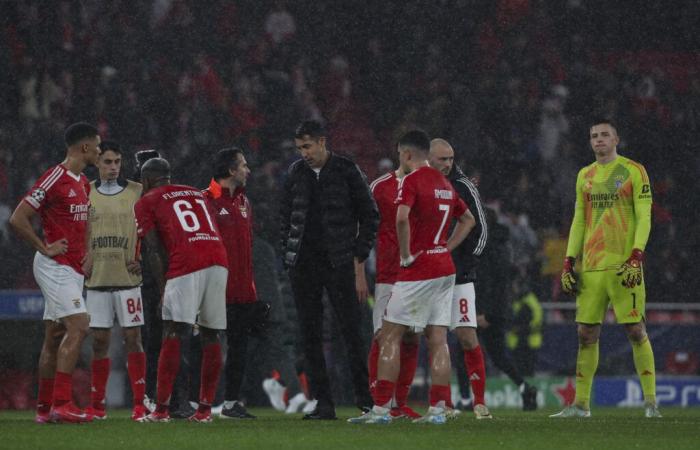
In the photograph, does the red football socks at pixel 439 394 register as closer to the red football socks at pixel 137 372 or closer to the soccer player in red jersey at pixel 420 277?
the soccer player in red jersey at pixel 420 277

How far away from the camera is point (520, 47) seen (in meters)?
23.9

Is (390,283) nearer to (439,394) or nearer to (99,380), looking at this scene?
(439,394)

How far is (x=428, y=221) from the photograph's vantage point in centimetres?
994

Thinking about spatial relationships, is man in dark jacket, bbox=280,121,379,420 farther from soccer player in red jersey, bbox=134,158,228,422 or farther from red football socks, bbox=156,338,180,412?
red football socks, bbox=156,338,180,412

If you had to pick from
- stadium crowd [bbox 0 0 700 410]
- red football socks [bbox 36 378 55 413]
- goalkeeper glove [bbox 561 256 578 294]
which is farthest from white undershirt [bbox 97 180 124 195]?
stadium crowd [bbox 0 0 700 410]

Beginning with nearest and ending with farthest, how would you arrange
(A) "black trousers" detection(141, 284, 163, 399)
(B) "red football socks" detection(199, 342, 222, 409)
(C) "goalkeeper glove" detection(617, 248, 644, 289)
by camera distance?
1. (B) "red football socks" detection(199, 342, 222, 409)
2. (C) "goalkeeper glove" detection(617, 248, 644, 289)
3. (A) "black trousers" detection(141, 284, 163, 399)

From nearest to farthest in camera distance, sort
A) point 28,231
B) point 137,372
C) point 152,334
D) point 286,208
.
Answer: point 28,231 < point 286,208 < point 137,372 < point 152,334

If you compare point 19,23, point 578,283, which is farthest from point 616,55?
point 578,283

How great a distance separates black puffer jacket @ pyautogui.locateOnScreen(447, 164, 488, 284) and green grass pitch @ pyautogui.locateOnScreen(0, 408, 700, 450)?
130 cm

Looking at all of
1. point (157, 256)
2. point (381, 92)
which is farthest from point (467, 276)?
point (381, 92)

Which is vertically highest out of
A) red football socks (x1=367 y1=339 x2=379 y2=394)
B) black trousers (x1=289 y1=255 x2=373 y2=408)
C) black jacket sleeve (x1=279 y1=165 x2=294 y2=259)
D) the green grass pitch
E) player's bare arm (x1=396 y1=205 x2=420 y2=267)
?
black jacket sleeve (x1=279 y1=165 x2=294 y2=259)

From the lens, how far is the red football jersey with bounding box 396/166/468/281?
9844mm

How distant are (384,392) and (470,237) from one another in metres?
2.15

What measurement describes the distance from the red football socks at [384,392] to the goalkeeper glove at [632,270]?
249 centimetres
